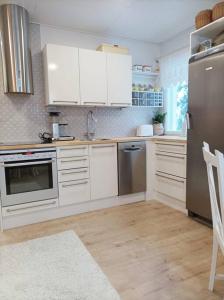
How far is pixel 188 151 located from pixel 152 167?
83 cm

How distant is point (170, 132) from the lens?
371 centimetres

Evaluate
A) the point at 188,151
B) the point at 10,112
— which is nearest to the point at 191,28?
the point at 188,151

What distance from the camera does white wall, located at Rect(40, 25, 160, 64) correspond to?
9.86ft

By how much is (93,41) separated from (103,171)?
6.51 feet

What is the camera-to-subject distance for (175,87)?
3668 millimetres

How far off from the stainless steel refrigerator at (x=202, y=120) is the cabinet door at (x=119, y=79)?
1061 millimetres

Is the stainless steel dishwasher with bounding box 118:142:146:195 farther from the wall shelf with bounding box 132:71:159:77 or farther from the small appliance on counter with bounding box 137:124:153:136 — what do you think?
the wall shelf with bounding box 132:71:159:77

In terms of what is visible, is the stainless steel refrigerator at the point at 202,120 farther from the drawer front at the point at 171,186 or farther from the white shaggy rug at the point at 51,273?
the white shaggy rug at the point at 51,273

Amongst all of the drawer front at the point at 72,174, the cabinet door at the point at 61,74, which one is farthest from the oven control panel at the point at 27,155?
the cabinet door at the point at 61,74

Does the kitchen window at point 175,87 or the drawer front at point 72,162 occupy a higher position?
the kitchen window at point 175,87

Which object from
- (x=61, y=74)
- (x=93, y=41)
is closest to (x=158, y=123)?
(x=93, y=41)

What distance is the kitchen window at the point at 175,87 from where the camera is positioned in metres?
3.36

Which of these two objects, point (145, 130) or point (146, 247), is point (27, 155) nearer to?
point (146, 247)

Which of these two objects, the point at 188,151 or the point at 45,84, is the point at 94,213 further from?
the point at 45,84
